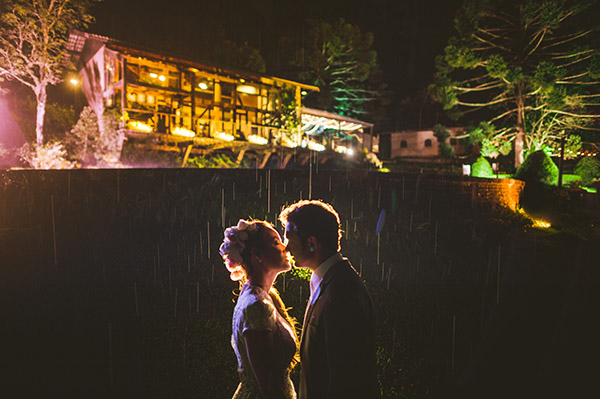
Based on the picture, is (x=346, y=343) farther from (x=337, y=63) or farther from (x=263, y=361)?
(x=337, y=63)

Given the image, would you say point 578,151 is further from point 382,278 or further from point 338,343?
point 338,343

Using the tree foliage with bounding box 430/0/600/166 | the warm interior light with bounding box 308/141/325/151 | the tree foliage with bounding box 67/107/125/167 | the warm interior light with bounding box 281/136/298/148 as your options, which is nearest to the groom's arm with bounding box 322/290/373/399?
the tree foliage with bounding box 67/107/125/167

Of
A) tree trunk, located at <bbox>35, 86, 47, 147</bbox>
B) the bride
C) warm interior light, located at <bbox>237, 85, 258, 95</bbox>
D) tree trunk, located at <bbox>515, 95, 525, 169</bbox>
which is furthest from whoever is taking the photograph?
warm interior light, located at <bbox>237, 85, 258, 95</bbox>

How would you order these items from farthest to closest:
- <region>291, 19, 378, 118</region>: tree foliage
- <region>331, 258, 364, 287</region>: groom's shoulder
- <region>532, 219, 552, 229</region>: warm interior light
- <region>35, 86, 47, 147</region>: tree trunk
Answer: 1. <region>291, 19, 378, 118</region>: tree foliage
2. <region>532, 219, 552, 229</region>: warm interior light
3. <region>35, 86, 47, 147</region>: tree trunk
4. <region>331, 258, 364, 287</region>: groom's shoulder

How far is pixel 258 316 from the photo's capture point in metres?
1.97

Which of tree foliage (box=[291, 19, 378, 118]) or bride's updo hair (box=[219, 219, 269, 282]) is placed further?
tree foliage (box=[291, 19, 378, 118])

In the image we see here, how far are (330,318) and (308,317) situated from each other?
0.28 m

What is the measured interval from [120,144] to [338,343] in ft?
45.2

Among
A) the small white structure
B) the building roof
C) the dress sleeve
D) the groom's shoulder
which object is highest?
the building roof

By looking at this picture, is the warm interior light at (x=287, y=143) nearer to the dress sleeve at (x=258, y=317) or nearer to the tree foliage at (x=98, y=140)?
the tree foliage at (x=98, y=140)

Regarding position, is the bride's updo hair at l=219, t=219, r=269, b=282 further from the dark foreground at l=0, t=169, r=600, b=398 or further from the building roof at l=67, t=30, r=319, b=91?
the building roof at l=67, t=30, r=319, b=91

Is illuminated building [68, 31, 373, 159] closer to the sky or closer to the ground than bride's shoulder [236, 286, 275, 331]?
closer to the sky

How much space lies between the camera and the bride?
1928mm

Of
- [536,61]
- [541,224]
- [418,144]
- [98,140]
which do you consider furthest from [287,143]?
[418,144]
